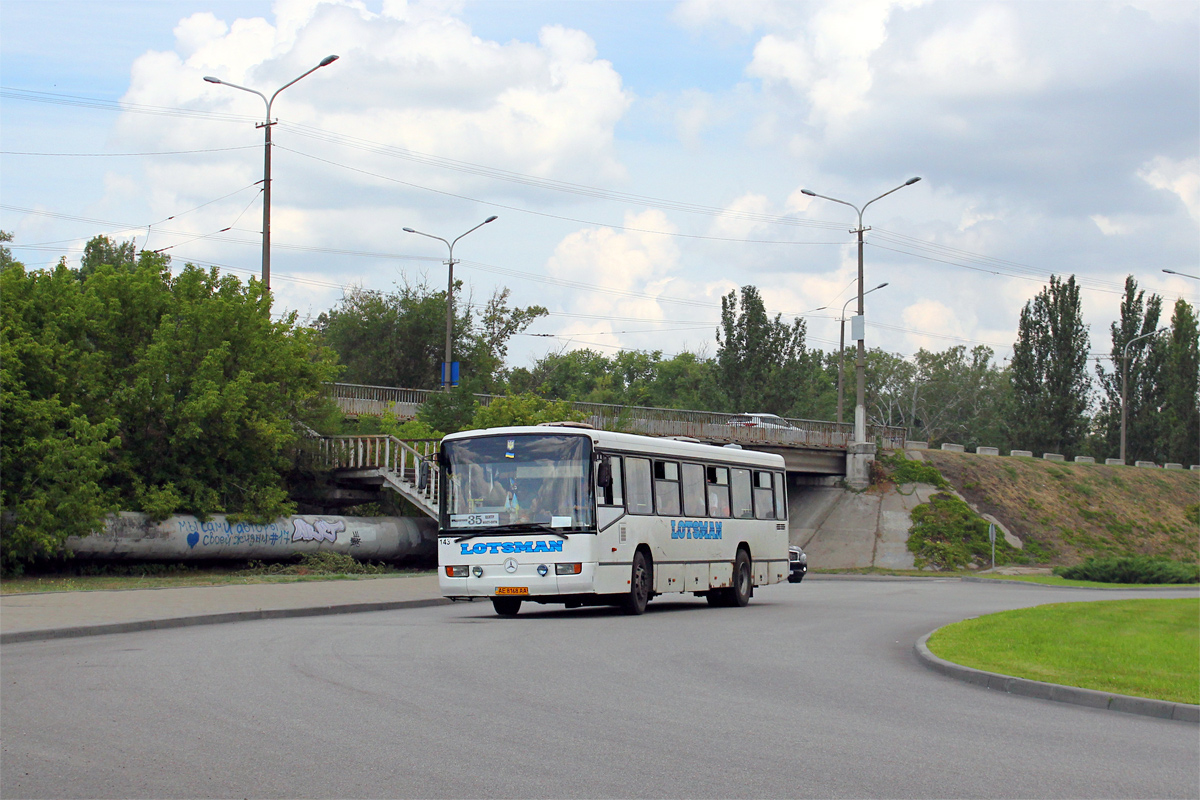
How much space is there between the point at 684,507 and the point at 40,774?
Result: 50.5 ft

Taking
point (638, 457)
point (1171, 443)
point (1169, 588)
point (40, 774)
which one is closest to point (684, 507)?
point (638, 457)

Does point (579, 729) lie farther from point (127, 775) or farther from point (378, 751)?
point (127, 775)

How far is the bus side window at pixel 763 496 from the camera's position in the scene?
24.8 m

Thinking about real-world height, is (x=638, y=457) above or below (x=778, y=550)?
above

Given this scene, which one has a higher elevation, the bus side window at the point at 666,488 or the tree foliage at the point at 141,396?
the tree foliage at the point at 141,396

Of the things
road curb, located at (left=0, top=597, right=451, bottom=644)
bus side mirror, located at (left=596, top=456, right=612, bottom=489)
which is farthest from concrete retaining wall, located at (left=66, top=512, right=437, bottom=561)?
bus side mirror, located at (left=596, top=456, right=612, bottom=489)

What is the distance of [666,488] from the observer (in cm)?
2120

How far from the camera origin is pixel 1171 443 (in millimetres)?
75500

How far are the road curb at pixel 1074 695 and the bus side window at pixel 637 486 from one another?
764 cm

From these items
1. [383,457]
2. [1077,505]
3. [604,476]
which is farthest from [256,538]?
[1077,505]

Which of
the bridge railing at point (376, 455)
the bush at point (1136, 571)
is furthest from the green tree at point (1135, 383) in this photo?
the bridge railing at point (376, 455)

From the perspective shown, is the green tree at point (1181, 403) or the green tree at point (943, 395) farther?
the green tree at point (943, 395)

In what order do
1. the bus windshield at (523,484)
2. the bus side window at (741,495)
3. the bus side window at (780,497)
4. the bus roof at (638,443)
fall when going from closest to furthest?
the bus windshield at (523,484), the bus roof at (638,443), the bus side window at (741,495), the bus side window at (780,497)

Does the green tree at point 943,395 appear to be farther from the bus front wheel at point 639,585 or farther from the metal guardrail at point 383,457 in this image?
the bus front wheel at point 639,585
